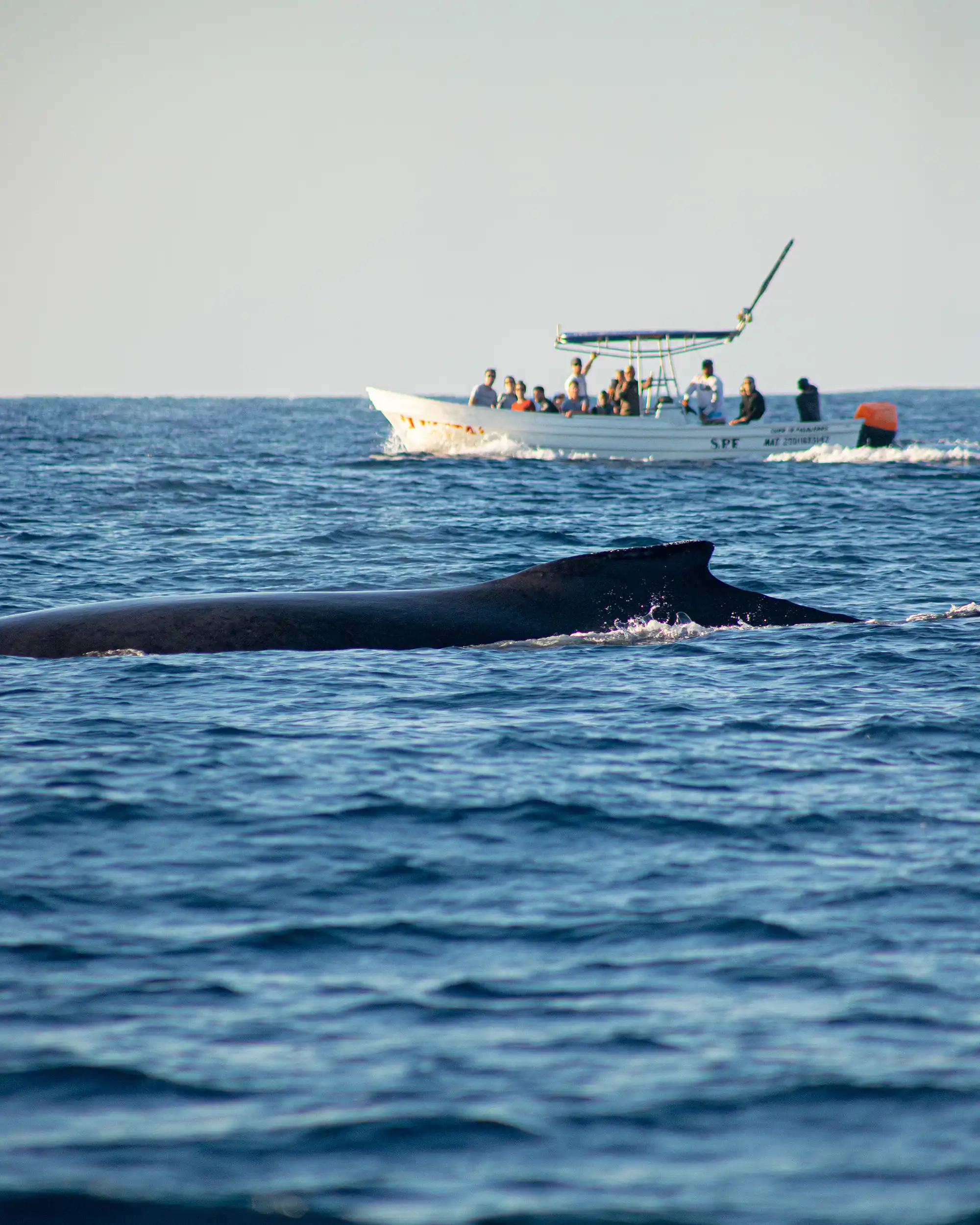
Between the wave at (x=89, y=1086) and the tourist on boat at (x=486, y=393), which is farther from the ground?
the tourist on boat at (x=486, y=393)

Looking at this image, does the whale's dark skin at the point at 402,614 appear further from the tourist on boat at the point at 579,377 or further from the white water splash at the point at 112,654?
the tourist on boat at the point at 579,377

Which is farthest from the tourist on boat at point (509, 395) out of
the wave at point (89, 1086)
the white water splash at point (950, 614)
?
the wave at point (89, 1086)

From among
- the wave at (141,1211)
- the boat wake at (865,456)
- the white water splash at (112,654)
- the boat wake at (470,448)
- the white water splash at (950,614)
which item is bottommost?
the wave at (141,1211)

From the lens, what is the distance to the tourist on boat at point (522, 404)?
36.6m

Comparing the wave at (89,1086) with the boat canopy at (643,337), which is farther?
the boat canopy at (643,337)

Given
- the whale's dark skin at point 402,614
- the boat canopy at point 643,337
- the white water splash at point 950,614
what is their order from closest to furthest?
1. the whale's dark skin at point 402,614
2. the white water splash at point 950,614
3. the boat canopy at point 643,337

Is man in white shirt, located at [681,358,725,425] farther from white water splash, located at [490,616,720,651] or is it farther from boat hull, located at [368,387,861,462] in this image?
white water splash, located at [490,616,720,651]

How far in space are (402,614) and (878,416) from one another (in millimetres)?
31722

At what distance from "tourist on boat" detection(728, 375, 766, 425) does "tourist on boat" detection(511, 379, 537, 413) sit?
5119 millimetres

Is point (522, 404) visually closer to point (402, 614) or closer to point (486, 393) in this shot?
point (486, 393)

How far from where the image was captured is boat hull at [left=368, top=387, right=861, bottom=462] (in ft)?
118

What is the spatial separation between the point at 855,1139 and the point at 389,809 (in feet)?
10.9

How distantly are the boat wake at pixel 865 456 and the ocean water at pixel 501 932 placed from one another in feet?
88.2

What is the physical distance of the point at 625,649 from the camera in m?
11.0
